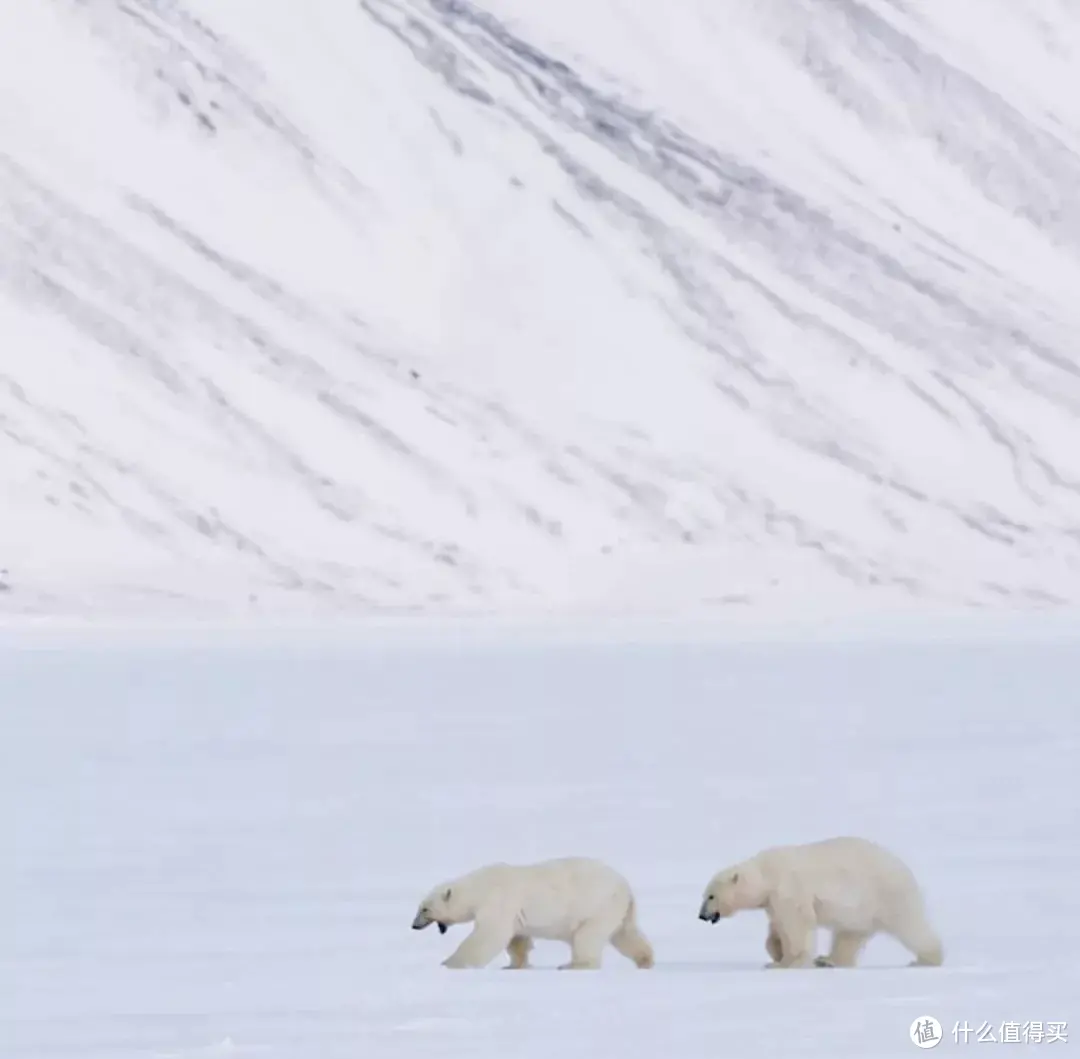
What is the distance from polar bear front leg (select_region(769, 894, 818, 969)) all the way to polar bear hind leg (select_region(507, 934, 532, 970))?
631mm

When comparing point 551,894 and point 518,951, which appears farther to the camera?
point 518,951

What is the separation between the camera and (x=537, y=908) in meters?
5.46

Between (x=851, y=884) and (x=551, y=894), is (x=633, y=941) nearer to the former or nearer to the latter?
(x=551, y=894)

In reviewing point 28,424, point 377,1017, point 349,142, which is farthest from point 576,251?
point 377,1017

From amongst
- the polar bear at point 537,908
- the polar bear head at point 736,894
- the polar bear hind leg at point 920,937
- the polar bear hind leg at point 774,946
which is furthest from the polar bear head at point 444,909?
the polar bear hind leg at point 920,937

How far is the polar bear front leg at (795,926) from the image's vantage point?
17.8ft

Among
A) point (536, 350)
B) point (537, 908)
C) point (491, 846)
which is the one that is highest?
point (536, 350)

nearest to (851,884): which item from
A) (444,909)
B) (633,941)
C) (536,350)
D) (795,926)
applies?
(795,926)

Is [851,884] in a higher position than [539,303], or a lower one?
lower

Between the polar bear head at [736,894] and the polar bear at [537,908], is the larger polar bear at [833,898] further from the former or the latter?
the polar bear at [537,908]

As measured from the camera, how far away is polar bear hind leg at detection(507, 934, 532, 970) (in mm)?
5582

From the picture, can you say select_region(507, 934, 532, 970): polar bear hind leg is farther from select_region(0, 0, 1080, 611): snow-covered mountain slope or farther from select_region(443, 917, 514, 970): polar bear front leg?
select_region(0, 0, 1080, 611): snow-covered mountain slope

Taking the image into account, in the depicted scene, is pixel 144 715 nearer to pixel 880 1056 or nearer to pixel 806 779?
pixel 806 779

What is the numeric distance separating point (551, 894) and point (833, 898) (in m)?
0.68
